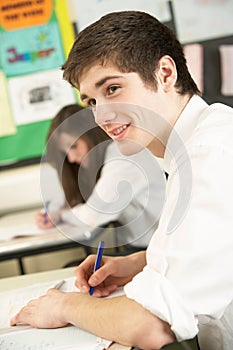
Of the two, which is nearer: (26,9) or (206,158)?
(206,158)

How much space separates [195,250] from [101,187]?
1484 mm

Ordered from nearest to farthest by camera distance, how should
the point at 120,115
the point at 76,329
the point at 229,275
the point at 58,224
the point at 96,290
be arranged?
the point at 229,275
the point at 76,329
the point at 120,115
the point at 96,290
the point at 58,224

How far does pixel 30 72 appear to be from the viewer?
142 inches

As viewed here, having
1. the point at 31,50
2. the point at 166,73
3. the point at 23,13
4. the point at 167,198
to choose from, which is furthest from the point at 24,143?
the point at 167,198

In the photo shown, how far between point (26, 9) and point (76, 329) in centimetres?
286

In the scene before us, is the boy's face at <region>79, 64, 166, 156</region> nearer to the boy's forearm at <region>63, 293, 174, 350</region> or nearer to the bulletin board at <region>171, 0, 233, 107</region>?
the boy's forearm at <region>63, 293, 174, 350</region>

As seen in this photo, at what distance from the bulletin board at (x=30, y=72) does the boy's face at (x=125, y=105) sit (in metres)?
2.39

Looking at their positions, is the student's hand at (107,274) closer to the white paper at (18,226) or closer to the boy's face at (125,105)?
the boy's face at (125,105)

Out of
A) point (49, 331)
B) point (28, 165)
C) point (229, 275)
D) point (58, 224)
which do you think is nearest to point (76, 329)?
point (49, 331)

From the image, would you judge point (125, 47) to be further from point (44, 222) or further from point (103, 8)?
point (103, 8)

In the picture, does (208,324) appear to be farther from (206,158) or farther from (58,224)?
(58,224)

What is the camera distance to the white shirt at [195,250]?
0.94 metres

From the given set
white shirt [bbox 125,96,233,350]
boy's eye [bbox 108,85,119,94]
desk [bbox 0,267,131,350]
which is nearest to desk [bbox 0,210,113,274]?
desk [bbox 0,267,131,350]

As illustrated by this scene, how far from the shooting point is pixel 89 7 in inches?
140
